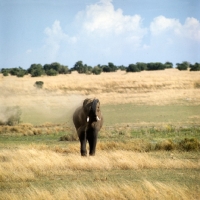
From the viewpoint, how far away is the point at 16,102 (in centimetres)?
5009

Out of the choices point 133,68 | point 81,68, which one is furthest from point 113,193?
point 81,68

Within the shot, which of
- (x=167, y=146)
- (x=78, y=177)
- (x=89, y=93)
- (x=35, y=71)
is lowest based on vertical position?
(x=89, y=93)

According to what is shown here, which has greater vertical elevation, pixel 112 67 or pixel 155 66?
pixel 155 66

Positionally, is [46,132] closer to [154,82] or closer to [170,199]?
[170,199]

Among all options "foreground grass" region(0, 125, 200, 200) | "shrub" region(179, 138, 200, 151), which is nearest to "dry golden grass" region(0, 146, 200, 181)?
"foreground grass" region(0, 125, 200, 200)

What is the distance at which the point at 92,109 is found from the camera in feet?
63.4

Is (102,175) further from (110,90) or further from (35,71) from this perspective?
(35,71)

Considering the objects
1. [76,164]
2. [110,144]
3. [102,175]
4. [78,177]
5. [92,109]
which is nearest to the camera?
[78,177]

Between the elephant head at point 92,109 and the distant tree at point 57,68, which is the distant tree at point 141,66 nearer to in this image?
the distant tree at point 57,68

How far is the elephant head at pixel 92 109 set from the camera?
63.3 ft

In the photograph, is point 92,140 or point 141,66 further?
point 141,66

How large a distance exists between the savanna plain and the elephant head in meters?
1.42

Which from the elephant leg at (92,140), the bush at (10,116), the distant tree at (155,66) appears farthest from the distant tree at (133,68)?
the elephant leg at (92,140)

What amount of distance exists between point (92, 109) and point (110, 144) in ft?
13.8
